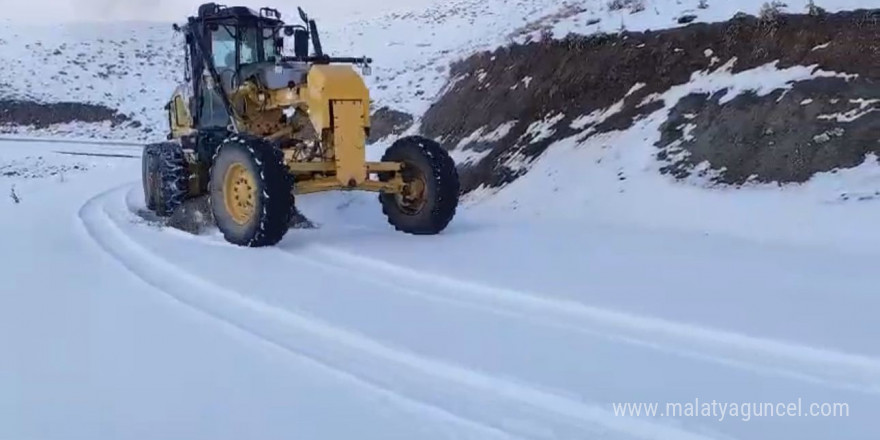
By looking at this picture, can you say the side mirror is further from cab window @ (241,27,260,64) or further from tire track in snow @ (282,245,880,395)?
tire track in snow @ (282,245,880,395)

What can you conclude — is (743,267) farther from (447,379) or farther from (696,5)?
(696,5)

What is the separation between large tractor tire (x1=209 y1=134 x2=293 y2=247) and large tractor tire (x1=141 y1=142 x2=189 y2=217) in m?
1.97

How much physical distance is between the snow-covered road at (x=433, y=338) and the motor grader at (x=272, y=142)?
75 cm

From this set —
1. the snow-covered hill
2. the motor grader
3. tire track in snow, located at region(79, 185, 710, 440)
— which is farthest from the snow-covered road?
the snow-covered hill

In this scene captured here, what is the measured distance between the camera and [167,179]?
10.8m

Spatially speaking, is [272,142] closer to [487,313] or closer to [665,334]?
[487,313]

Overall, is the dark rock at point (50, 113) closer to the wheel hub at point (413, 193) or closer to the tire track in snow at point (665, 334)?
the wheel hub at point (413, 193)

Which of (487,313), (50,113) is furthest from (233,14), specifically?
(50,113)

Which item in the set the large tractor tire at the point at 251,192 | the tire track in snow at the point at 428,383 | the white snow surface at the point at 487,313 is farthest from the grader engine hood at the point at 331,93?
the tire track in snow at the point at 428,383

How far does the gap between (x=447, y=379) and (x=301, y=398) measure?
73 cm


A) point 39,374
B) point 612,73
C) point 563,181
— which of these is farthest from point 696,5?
point 39,374

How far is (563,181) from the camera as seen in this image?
10.8 metres

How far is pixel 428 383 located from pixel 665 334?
1540mm

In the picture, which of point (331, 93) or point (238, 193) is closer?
point (331, 93)
